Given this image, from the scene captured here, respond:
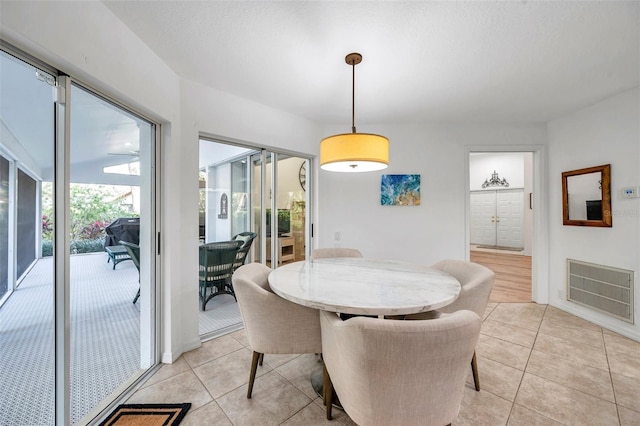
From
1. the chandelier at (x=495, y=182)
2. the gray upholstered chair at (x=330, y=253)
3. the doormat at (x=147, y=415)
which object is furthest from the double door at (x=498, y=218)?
the doormat at (x=147, y=415)

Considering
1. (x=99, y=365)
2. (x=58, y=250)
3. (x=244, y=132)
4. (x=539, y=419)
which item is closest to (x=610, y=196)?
(x=539, y=419)

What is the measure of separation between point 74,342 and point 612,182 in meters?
5.25

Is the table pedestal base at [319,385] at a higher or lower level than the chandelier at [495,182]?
lower

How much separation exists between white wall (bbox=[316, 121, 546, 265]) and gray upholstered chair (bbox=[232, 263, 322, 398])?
6.31 ft

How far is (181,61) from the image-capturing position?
6.73 feet

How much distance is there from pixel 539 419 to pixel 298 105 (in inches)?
128

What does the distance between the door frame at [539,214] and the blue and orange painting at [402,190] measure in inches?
26.7

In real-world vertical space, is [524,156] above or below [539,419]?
above

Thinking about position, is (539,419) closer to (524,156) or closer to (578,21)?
(578,21)

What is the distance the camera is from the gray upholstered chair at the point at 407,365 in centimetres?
97

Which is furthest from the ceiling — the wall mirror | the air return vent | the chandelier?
the chandelier

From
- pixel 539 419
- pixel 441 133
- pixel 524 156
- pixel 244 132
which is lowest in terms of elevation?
pixel 539 419

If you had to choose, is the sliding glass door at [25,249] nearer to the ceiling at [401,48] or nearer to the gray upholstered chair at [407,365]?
the ceiling at [401,48]

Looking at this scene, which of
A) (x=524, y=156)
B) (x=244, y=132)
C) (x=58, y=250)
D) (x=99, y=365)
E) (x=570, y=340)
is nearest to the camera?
(x=58, y=250)
